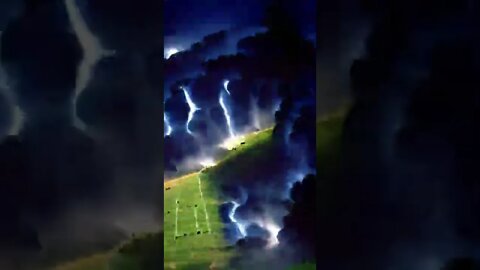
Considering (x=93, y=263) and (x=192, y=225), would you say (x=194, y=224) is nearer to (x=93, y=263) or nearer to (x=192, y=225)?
(x=192, y=225)

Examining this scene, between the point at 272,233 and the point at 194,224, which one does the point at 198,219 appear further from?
the point at 272,233

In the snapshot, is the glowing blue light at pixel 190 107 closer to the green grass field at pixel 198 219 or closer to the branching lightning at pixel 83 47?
the green grass field at pixel 198 219

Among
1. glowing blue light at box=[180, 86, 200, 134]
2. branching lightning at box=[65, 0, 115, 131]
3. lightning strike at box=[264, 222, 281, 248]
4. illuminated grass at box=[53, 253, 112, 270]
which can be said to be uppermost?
branching lightning at box=[65, 0, 115, 131]

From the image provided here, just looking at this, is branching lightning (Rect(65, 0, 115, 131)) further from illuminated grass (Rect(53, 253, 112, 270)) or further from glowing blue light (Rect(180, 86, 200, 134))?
illuminated grass (Rect(53, 253, 112, 270))

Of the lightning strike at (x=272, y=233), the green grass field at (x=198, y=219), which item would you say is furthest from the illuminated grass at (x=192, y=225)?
the lightning strike at (x=272, y=233)

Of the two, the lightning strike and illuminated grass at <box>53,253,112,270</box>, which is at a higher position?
the lightning strike

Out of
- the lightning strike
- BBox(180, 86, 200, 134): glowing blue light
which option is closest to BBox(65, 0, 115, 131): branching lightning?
BBox(180, 86, 200, 134): glowing blue light

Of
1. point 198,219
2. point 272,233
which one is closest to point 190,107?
point 198,219

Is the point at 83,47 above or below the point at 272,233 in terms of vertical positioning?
above

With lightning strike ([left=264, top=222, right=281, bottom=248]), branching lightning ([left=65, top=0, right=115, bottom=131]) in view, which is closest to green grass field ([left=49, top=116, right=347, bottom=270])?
lightning strike ([left=264, top=222, right=281, bottom=248])

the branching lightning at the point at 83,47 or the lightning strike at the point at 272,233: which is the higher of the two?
the branching lightning at the point at 83,47

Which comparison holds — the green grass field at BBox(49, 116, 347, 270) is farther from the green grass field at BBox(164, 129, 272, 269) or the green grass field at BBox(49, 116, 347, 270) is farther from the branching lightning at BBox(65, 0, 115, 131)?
the branching lightning at BBox(65, 0, 115, 131)

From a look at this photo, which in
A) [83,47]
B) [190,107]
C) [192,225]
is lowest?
[192,225]
